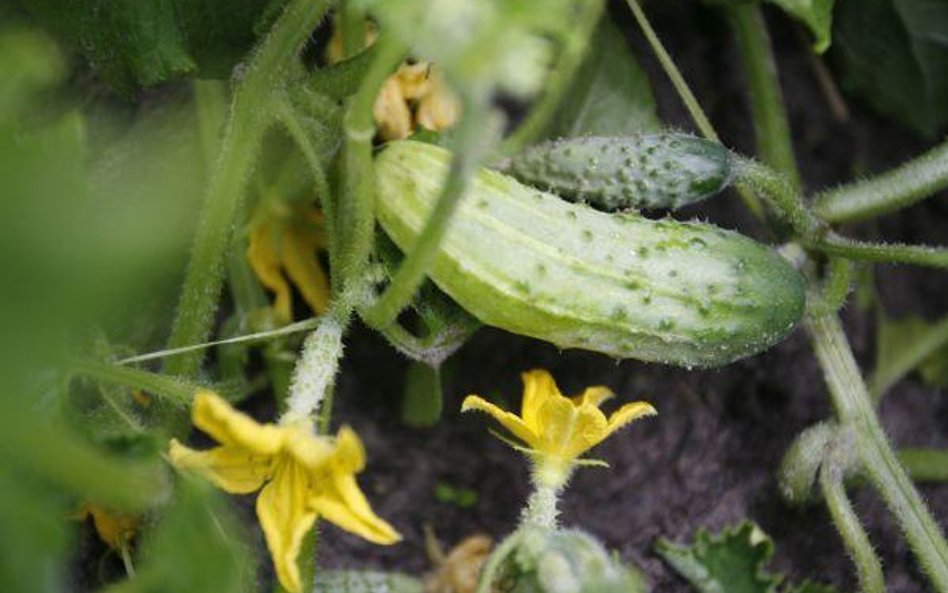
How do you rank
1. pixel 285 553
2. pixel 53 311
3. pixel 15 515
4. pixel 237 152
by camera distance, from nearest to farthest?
pixel 53 311 < pixel 15 515 < pixel 285 553 < pixel 237 152

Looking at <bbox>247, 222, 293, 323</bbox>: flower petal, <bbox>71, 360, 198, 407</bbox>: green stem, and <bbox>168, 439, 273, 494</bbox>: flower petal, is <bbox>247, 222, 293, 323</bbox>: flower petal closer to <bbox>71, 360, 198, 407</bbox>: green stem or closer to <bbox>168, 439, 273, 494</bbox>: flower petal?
<bbox>71, 360, 198, 407</bbox>: green stem

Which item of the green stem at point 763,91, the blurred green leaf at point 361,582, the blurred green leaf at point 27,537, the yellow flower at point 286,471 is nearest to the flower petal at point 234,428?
the yellow flower at point 286,471

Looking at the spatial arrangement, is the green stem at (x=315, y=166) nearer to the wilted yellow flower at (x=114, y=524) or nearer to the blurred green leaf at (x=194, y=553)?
the wilted yellow flower at (x=114, y=524)

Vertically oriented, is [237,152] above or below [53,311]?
below

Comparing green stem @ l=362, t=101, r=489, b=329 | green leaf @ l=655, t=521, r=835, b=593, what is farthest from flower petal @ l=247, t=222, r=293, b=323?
green leaf @ l=655, t=521, r=835, b=593

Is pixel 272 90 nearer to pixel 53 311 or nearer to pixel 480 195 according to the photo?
pixel 480 195

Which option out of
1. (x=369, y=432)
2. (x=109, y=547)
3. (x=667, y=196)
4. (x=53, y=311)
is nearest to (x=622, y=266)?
(x=667, y=196)
